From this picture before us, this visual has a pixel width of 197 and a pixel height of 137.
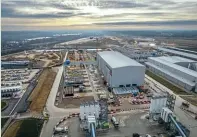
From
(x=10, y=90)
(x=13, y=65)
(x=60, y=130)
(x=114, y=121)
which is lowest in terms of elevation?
(x=13, y=65)

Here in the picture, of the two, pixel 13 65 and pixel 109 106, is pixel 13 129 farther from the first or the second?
pixel 13 65

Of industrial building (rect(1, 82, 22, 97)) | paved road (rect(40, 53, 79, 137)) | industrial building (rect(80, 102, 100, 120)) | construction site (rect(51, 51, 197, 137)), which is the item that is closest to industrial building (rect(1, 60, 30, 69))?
industrial building (rect(1, 82, 22, 97))

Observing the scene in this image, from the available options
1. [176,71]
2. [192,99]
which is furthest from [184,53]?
[192,99]

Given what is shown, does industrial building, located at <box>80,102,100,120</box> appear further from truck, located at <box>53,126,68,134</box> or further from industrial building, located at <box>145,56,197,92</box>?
industrial building, located at <box>145,56,197,92</box>

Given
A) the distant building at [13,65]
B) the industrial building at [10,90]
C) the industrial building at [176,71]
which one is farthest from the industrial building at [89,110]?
the distant building at [13,65]

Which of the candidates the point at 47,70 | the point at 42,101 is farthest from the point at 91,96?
the point at 47,70

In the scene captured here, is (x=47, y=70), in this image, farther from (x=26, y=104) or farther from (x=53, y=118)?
(x=53, y=118)

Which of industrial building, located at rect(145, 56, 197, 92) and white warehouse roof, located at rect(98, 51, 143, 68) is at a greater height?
white warehouse roof, located at rect(98, 51, 143, 68)
